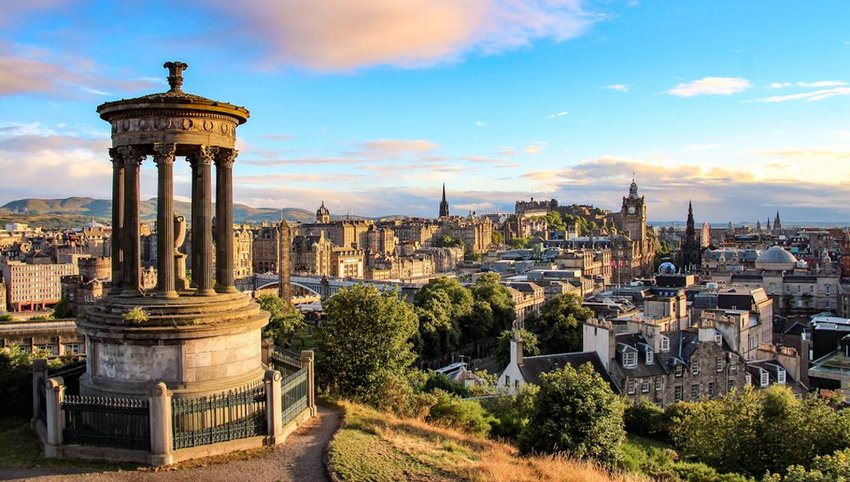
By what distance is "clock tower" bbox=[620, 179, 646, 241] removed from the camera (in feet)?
625

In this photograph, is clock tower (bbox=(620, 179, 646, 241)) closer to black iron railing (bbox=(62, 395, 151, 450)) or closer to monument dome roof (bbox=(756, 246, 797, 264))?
monument dome roof (bbox=(756, 246, 797, 264))

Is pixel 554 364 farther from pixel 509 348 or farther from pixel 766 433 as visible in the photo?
pixel 509 348

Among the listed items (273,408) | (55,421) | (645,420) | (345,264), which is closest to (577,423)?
(273,408)

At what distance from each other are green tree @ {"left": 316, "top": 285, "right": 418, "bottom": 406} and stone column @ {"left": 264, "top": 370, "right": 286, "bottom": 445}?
6.81m

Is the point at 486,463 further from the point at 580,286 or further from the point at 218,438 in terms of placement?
the point at 580,286

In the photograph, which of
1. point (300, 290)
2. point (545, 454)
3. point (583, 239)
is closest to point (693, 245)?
point (583, 239)

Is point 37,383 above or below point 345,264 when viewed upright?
above

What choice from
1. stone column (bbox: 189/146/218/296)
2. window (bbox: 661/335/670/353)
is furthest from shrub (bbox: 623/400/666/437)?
stone column (bbox: 189/146/218/296)

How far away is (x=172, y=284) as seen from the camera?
17250 mm

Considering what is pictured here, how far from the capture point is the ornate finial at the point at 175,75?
1800cm

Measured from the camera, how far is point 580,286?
9619cm

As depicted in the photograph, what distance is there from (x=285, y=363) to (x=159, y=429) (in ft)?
Answer: 22.0

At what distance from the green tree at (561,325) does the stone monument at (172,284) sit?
45.5 m

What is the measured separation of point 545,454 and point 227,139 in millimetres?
11666
